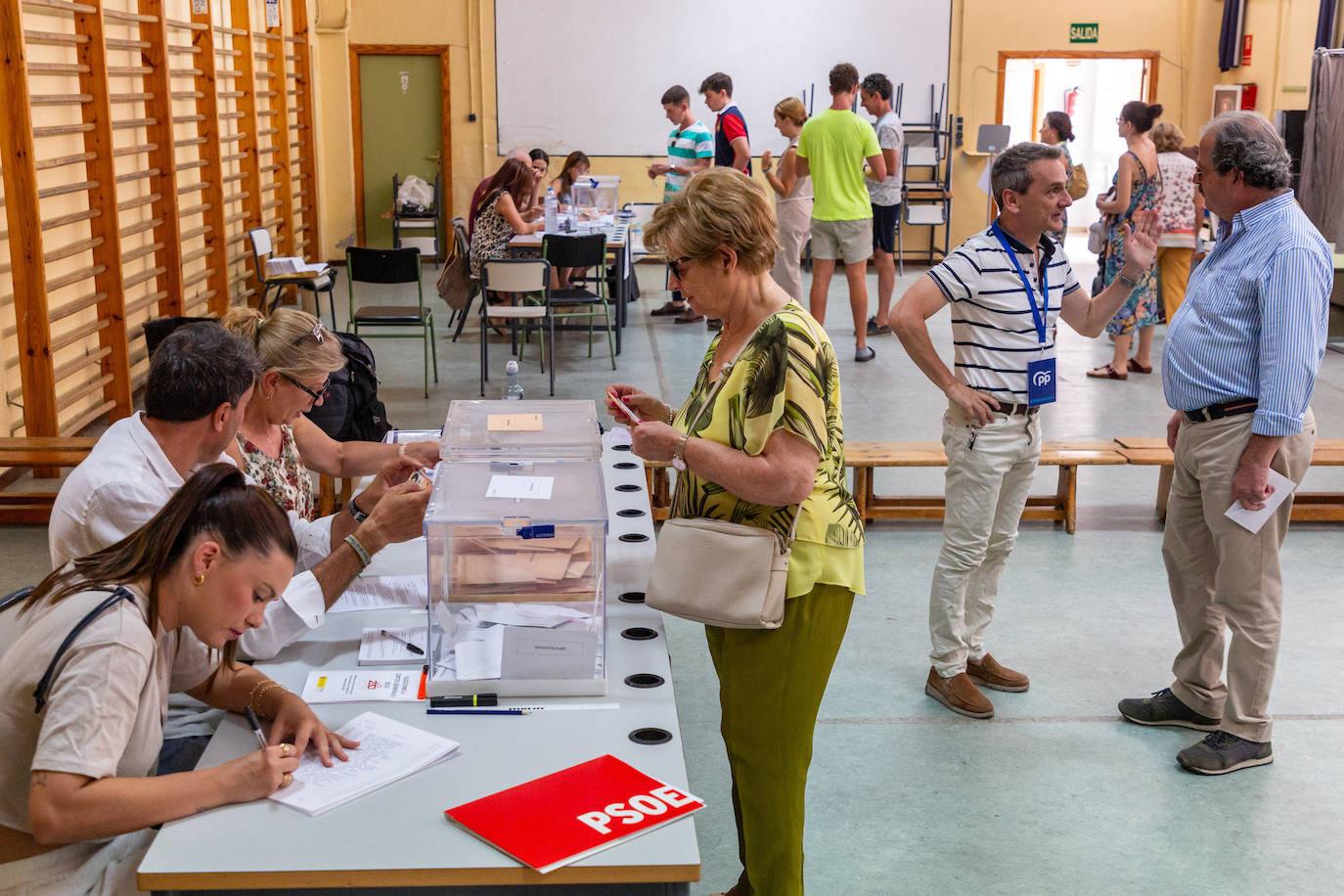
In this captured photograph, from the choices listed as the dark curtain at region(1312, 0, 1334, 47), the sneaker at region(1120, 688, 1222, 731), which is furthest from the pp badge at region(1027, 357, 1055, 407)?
the dark curtain at region(1312, 0, 1334, 47)

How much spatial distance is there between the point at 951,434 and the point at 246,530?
2.14 m

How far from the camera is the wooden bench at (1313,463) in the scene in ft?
17.0

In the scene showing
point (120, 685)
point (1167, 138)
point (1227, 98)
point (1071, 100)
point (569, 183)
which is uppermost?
point (1071, 100)

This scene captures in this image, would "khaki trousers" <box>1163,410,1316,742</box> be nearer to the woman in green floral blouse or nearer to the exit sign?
the woman in green floral blouse

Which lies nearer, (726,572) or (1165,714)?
(726,572)

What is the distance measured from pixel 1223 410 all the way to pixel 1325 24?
924cm

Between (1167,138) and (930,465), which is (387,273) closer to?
(930,465)

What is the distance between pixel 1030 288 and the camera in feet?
10.8

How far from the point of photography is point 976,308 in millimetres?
3336

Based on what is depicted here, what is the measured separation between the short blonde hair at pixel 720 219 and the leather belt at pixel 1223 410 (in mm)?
1483

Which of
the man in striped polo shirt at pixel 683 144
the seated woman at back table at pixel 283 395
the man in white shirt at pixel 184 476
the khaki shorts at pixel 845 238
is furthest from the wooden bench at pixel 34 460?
the man in striped polo shirt at pixel 683 144

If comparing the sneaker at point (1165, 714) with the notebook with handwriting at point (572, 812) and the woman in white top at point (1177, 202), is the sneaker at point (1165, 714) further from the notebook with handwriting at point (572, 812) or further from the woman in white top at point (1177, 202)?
the woman in white top at point (1177, 202)

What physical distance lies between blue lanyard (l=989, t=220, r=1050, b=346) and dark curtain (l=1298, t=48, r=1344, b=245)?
7905 mm

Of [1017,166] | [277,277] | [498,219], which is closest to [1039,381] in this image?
[1017,166]
